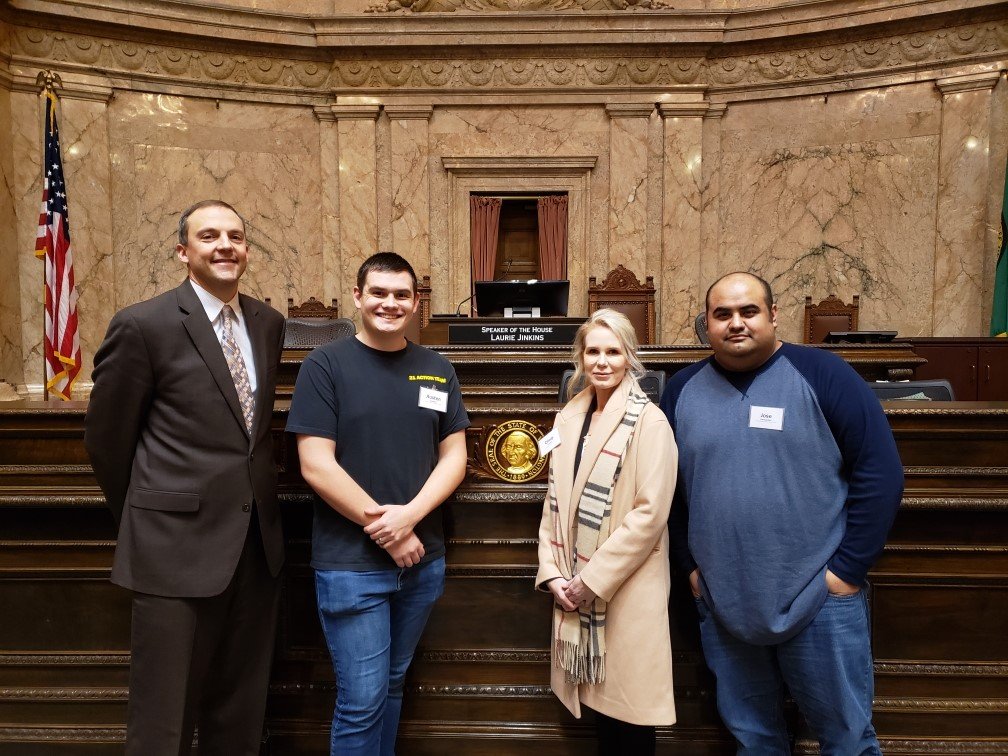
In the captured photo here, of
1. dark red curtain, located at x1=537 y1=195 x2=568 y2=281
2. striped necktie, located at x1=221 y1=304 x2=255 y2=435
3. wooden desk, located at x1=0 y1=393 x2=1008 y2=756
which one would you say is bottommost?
wooden desk, located at x1=0 y1=393 x2=1008 y2=756

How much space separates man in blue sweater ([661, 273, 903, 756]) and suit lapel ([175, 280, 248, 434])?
4.17 feet

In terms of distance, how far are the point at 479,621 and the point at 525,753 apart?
499 millimetres

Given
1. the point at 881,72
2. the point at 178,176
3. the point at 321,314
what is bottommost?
the point at 321,314

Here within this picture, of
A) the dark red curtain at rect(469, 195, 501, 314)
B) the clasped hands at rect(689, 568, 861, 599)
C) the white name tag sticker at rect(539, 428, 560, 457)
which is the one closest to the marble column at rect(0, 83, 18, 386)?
the dark red curtain at rect(469, 195, 501, 314)

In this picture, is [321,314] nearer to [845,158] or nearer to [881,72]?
[845,158]

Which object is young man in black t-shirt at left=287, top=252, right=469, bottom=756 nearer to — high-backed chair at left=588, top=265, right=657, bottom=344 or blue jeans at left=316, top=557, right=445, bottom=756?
blue jeans at left=316, top=557, right=445, bottom=756

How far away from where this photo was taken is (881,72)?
25.2 ft

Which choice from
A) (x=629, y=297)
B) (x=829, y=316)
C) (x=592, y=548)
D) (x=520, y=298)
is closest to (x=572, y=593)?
(x=592, y=548)

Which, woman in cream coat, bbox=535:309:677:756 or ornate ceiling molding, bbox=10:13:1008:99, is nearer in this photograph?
woman in cream coat, bbox=535:309:677:756

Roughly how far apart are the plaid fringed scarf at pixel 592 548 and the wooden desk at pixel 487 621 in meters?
0.50

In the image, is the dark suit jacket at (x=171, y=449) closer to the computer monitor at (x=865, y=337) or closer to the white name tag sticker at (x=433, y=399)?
the white name tag sticker at (x=433, y=399)

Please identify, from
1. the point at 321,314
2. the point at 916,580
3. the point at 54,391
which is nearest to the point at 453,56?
the point at 321,314

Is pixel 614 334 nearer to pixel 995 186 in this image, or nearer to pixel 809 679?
pixel 809 679

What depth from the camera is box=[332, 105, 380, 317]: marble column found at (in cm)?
828
